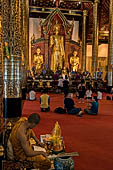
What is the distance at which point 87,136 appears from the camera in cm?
530

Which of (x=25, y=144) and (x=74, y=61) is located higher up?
(x=74, y=61)

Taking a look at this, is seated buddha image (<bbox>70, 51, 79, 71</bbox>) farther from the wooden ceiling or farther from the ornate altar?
the wooden ceiling

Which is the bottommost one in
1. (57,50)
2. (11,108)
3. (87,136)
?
(87,136)

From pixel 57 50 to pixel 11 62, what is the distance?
15.7m

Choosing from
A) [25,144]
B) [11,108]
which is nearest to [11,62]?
[11,108]

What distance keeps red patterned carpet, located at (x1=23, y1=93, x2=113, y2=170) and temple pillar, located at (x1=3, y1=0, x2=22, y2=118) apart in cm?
115

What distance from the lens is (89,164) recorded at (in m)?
3.73

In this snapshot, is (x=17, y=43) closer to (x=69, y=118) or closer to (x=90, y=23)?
(x=69, y=118)

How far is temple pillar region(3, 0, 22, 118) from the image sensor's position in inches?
262

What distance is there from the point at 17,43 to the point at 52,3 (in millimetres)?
16929

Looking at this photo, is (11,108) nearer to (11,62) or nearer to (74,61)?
(11,62)

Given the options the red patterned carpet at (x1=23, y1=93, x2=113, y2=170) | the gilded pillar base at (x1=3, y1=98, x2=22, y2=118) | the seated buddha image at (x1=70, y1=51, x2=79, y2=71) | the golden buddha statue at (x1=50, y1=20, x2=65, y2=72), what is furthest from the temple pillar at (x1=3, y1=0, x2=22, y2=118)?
the seated buddha image at (x1=70, y1=51, x2=79, y2=71)

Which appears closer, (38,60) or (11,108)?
(11,108)

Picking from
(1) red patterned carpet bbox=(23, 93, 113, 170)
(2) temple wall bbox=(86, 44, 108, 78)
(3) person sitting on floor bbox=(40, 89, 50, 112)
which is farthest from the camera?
(2) temple wall bbox=(86, 44, 108, 78)
